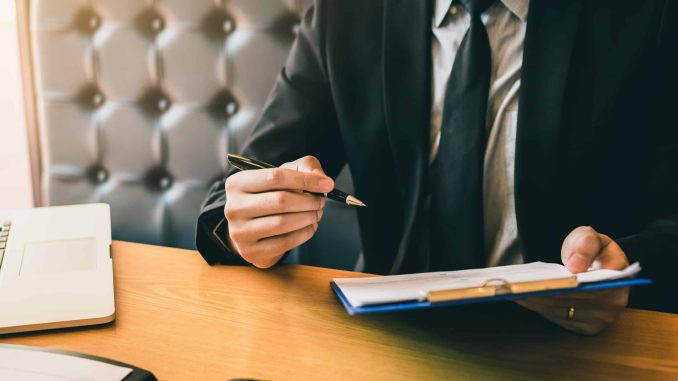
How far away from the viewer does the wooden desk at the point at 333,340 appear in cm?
55

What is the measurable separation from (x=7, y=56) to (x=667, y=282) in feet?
5.20

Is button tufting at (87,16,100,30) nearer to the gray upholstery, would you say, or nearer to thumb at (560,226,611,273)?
the gray upholstery

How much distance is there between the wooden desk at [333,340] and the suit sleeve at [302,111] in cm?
32

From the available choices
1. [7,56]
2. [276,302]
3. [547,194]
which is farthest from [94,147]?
[547,194]

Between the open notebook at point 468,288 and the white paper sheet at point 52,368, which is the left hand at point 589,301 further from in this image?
the white paper sheet at point 52,368

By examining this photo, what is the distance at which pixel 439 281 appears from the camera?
0.58 meters

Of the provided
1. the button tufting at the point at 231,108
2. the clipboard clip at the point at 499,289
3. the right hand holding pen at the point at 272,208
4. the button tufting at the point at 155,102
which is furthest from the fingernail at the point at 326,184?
the button tufting at the point at 155,102

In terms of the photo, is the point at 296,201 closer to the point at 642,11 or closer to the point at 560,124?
the point at 560,124

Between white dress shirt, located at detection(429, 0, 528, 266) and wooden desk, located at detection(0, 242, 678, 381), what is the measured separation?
27cm

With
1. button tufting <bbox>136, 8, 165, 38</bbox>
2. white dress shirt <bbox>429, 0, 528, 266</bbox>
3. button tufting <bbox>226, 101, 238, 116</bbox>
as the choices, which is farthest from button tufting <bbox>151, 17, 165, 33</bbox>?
white dress shirt <bbox>429, 0, 528, 266</bbox>

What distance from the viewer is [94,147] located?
141 cm

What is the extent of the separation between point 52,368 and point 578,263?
53 centimetres

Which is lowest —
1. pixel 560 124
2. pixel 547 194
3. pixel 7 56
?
pixel 547 194

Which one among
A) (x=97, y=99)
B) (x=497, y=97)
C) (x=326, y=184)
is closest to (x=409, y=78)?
(x=497, y=97)
